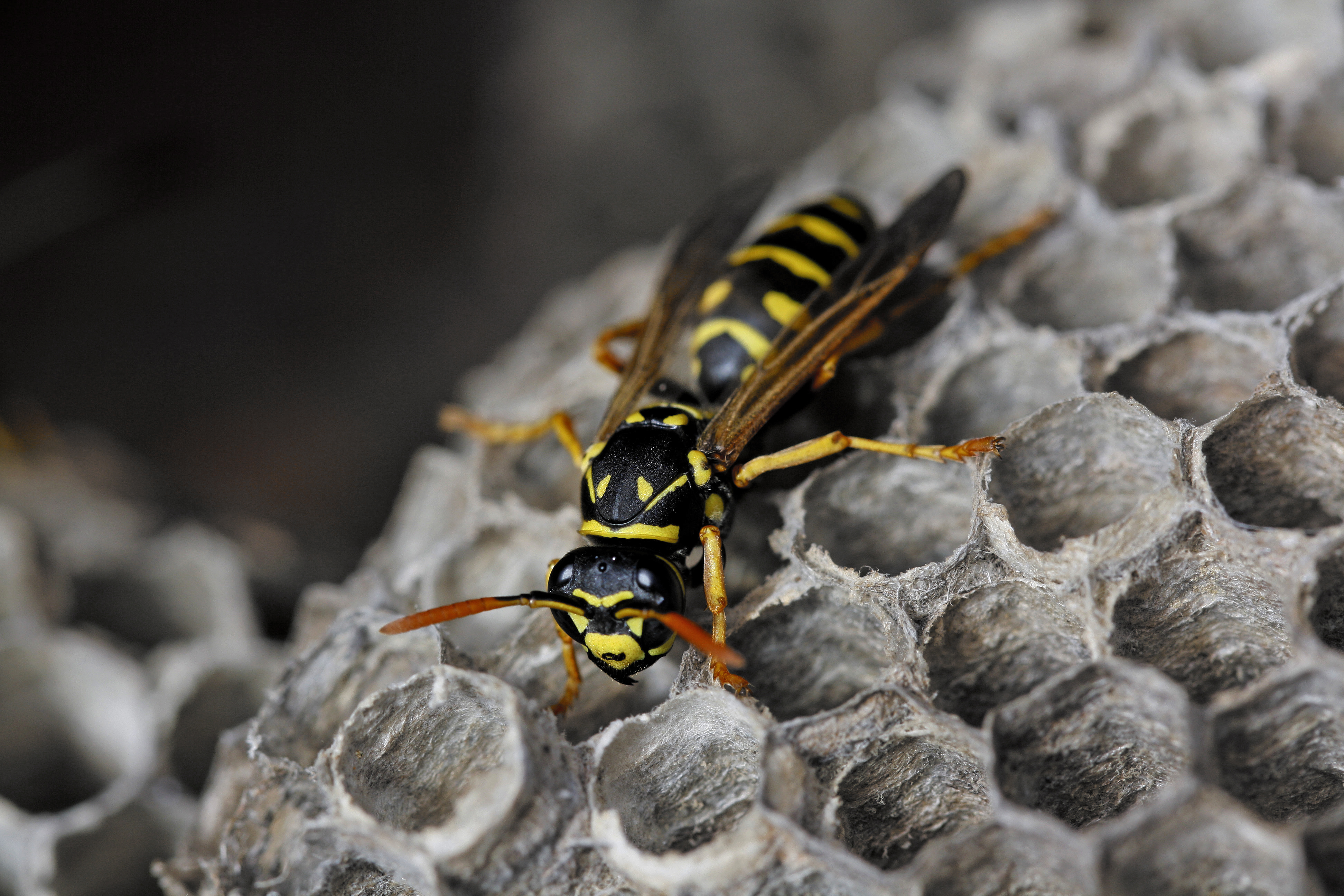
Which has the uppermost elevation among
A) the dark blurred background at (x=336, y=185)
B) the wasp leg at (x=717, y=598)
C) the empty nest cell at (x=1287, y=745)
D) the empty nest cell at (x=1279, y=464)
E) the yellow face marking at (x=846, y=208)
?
the dark blurred background at (x=336, y=185)

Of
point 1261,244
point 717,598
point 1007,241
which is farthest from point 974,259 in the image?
point 717,598

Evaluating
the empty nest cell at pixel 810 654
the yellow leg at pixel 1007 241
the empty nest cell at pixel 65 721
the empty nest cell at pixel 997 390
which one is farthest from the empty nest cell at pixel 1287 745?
the empty nest cell at pixel 65 721

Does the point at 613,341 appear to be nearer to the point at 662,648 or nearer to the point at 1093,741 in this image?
the point at 662,648

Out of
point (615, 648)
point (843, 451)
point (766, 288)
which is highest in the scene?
point (766, 288)

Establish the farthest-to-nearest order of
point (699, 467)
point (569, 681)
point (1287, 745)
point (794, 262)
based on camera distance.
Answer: point (794, 262)
point (699, 467)
point (569, 681)
point (1287, 745)

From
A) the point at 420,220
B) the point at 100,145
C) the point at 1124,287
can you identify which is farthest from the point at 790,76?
the point at 100,145

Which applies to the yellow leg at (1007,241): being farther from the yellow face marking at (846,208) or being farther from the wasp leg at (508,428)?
the wasp leg at (508,428)
